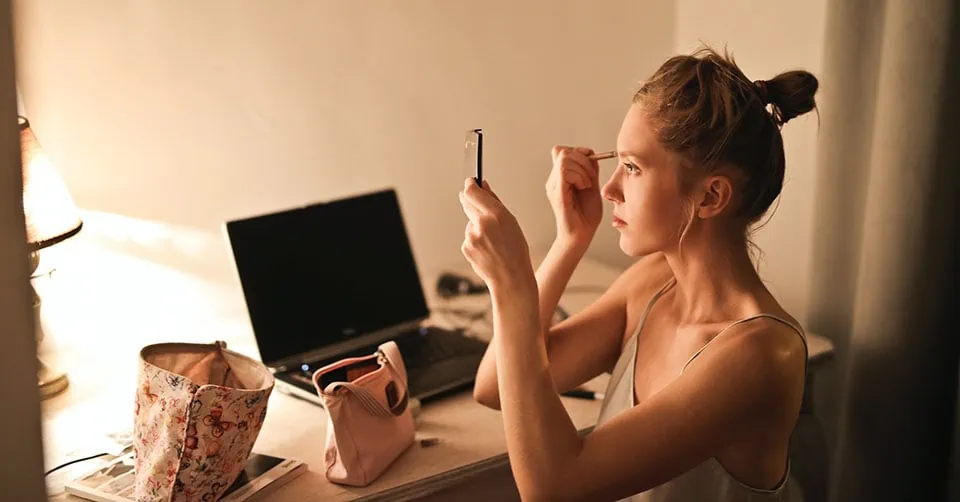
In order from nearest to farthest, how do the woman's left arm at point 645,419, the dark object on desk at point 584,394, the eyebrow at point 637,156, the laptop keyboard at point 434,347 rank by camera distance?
the woman's left arm at point 645,419, the eyebrow at point 637,156, the dark object on desk at point 584,394, the laptop keyboard at point 434,347

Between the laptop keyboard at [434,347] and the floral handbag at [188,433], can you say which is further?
the laptop keyboard at [434,347]

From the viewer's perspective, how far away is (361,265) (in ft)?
5.29

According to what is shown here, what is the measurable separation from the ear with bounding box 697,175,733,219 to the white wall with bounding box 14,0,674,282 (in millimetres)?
834

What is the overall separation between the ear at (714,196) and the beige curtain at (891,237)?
1.21ft

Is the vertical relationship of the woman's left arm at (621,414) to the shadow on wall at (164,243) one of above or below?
below

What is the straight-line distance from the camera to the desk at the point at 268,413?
1201 mm

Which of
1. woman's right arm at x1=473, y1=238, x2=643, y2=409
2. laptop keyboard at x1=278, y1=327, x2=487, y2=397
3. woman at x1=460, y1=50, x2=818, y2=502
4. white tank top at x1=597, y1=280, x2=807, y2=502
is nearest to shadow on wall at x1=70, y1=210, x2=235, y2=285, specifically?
laptop keyboard at x1=278, y1=327, x2=487, y2=397

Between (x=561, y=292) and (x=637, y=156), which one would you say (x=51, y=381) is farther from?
(x=637, y=156)

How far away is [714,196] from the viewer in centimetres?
112

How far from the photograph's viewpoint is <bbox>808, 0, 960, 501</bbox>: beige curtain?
51.7 inches

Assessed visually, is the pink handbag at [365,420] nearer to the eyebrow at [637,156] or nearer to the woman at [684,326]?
the woman at [684,326]

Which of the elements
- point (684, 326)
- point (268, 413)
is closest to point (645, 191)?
point (684, 326)

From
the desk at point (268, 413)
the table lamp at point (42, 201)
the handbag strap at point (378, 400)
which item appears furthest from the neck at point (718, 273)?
the table lamp at point (42, 201)

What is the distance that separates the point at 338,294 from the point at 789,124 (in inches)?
32.7
